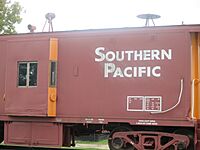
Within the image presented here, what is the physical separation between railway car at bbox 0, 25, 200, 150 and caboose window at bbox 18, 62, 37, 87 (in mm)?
27

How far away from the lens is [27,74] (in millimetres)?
12156

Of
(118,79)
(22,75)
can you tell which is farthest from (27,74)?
(118,79)

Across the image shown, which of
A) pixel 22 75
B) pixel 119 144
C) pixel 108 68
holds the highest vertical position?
pixel 108 68

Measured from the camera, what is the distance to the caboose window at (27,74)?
12070mm

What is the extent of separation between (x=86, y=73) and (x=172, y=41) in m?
2.39

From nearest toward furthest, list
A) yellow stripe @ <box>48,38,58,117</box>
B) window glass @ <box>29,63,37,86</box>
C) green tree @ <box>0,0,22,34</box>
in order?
yellow stripe @ <box>48,38,58,117</box>
window glass @ <box>29,63,37,86</box>
green tree @ <box>0,0,22,34</box>

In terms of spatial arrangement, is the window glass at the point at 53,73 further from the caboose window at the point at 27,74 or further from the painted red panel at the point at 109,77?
the caboose window at the point at 27,74

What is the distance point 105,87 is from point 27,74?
7.42 ft

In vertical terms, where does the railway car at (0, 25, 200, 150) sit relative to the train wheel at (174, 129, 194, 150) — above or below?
above

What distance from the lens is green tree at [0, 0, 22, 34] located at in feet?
76.5

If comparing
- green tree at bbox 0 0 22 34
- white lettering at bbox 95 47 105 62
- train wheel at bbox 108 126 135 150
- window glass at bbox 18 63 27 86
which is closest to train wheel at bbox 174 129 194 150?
train wheel at bbox 108 126 135 150

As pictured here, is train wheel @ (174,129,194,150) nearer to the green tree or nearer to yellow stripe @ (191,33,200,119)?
yellow stripe @ (191,33,200,119)

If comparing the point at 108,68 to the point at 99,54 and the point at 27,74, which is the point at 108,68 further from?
the point at 27,74

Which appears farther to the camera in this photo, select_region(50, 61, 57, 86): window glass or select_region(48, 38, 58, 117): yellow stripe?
select_region(50, 61, 57, 86): window glass
